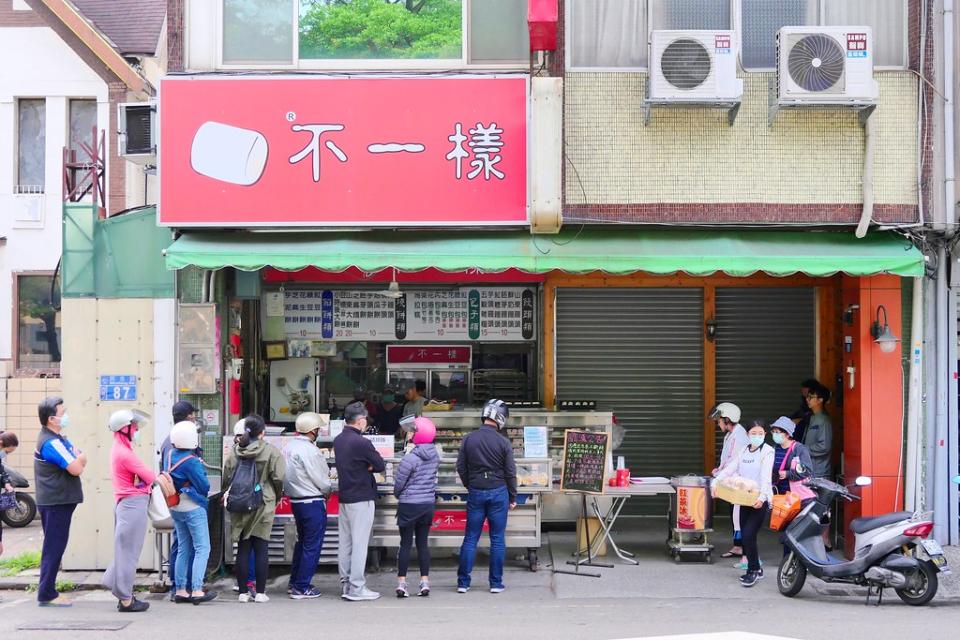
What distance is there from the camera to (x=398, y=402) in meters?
13.3

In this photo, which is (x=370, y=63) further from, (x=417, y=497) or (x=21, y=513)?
(x=21, y=513)

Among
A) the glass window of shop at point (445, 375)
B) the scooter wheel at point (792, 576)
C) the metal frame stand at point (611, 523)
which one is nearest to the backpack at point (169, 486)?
the glass window of shop at point (445, 375)

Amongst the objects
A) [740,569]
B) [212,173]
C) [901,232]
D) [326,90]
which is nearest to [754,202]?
[901,232]

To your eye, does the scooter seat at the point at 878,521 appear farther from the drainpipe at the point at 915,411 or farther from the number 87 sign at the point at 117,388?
the number 87 sign at the point at 117,388

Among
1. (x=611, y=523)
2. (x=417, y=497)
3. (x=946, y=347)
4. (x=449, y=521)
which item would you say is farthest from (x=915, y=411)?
(x=417, y=497)

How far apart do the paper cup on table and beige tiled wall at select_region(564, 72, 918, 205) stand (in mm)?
3690

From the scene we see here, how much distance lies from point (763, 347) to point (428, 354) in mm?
4696

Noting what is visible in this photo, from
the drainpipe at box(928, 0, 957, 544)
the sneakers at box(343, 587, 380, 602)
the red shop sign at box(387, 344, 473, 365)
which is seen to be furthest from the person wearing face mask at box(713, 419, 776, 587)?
the red shop sign at box(387, 344, 473, 365)

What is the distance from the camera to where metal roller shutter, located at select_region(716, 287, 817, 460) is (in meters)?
12.9

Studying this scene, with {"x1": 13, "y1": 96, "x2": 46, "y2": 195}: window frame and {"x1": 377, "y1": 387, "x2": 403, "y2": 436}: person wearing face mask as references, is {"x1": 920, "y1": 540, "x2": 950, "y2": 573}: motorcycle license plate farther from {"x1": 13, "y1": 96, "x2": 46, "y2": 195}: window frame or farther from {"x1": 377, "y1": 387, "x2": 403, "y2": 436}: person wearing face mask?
{"x1": 13, "y1": 96, "x2": 46, "y2": 195}: window frame

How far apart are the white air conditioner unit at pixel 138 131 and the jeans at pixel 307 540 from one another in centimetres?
456

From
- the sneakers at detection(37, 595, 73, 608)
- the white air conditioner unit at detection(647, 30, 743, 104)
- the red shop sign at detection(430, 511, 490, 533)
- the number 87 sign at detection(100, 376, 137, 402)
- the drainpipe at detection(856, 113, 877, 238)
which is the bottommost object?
the sneakers at detection(37, 595, 73, 608)

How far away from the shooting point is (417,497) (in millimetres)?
9641

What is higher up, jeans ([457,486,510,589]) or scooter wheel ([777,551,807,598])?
jeans ([457,486,510,589])
